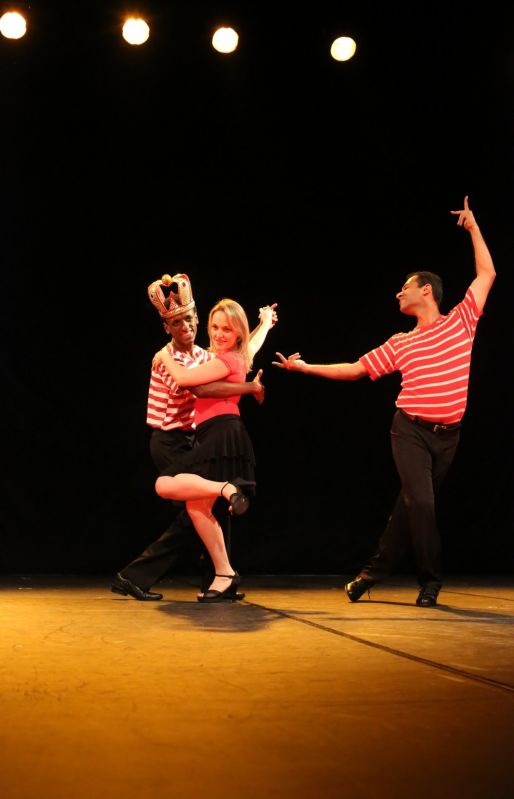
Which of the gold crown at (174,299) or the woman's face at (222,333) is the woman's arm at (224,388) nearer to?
the woman's face at (222,333)

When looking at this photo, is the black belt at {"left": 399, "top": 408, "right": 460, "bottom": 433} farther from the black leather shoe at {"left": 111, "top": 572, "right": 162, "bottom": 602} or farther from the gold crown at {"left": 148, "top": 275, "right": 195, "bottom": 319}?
the black leather shoe at {"left": 111, "top": 572, "right": 162, "bottom": 602}

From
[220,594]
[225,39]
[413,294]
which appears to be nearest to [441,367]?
[413,294]

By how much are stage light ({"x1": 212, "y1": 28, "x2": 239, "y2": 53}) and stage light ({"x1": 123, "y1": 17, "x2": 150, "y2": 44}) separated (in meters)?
0.37

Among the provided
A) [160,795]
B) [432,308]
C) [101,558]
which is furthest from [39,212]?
[160,795]

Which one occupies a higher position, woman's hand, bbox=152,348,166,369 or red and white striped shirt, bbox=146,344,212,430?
woman's hand, bbox=152,348,166,369

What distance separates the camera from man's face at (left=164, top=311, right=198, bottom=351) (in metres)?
3.79

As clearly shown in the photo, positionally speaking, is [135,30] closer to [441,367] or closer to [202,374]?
[202,374]

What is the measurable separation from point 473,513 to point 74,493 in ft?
7.68

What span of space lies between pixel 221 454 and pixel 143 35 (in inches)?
99.2

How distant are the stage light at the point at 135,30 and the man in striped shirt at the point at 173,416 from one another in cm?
170

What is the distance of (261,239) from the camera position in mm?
5391

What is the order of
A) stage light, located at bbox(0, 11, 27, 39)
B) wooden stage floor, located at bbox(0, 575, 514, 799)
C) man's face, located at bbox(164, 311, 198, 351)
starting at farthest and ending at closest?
1. stage light, located at bbox(0, 11, 27, 39)
2. man's face, located at bbox(164, 311, 198, 351)
3. wooden stage floor, located at bbox(0, 575, 514, 799)

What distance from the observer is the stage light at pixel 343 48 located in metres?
4.99

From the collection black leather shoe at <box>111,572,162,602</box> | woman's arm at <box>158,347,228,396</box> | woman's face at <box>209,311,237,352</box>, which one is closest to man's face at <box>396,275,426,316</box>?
woman's face at <box>209,311,237,352</box>
